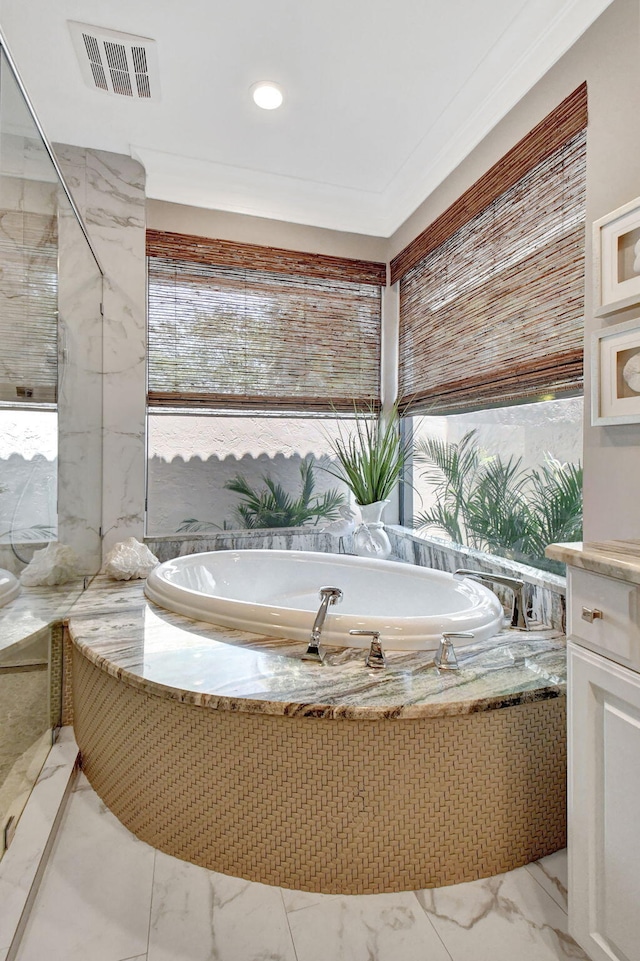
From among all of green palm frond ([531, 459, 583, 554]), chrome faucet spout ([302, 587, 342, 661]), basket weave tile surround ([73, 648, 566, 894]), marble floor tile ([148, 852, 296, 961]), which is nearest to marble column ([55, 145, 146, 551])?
chrome faucet spout ([302, 587, 342, 661])

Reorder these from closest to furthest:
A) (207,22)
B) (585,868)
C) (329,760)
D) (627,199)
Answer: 1. (585,868)
2. (329,760)
3. (627,199)
4. (207,22)

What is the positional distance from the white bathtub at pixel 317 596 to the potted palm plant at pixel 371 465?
34cm

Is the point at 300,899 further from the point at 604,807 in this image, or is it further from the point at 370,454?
the point at 370,454

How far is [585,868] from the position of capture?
1.04 meters

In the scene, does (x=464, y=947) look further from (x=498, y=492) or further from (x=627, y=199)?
(x=627, y=199)

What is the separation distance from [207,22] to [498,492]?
212 cm

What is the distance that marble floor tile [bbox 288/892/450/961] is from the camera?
1114 mm

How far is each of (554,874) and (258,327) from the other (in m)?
2.69

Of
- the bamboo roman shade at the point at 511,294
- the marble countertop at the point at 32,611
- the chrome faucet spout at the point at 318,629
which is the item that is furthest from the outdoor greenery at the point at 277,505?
the chrome faucet spout at the point at 318,629

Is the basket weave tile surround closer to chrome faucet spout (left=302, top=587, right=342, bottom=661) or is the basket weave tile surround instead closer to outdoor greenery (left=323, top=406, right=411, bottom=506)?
chrome faucet spout (left=302, top=587, right=342, bottom=661)

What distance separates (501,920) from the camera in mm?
1189

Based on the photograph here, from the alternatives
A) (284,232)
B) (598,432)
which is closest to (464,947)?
(598,432)

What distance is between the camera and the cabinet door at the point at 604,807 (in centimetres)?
93

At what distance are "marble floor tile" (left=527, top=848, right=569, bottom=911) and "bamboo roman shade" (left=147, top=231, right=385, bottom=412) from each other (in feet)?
7.71
